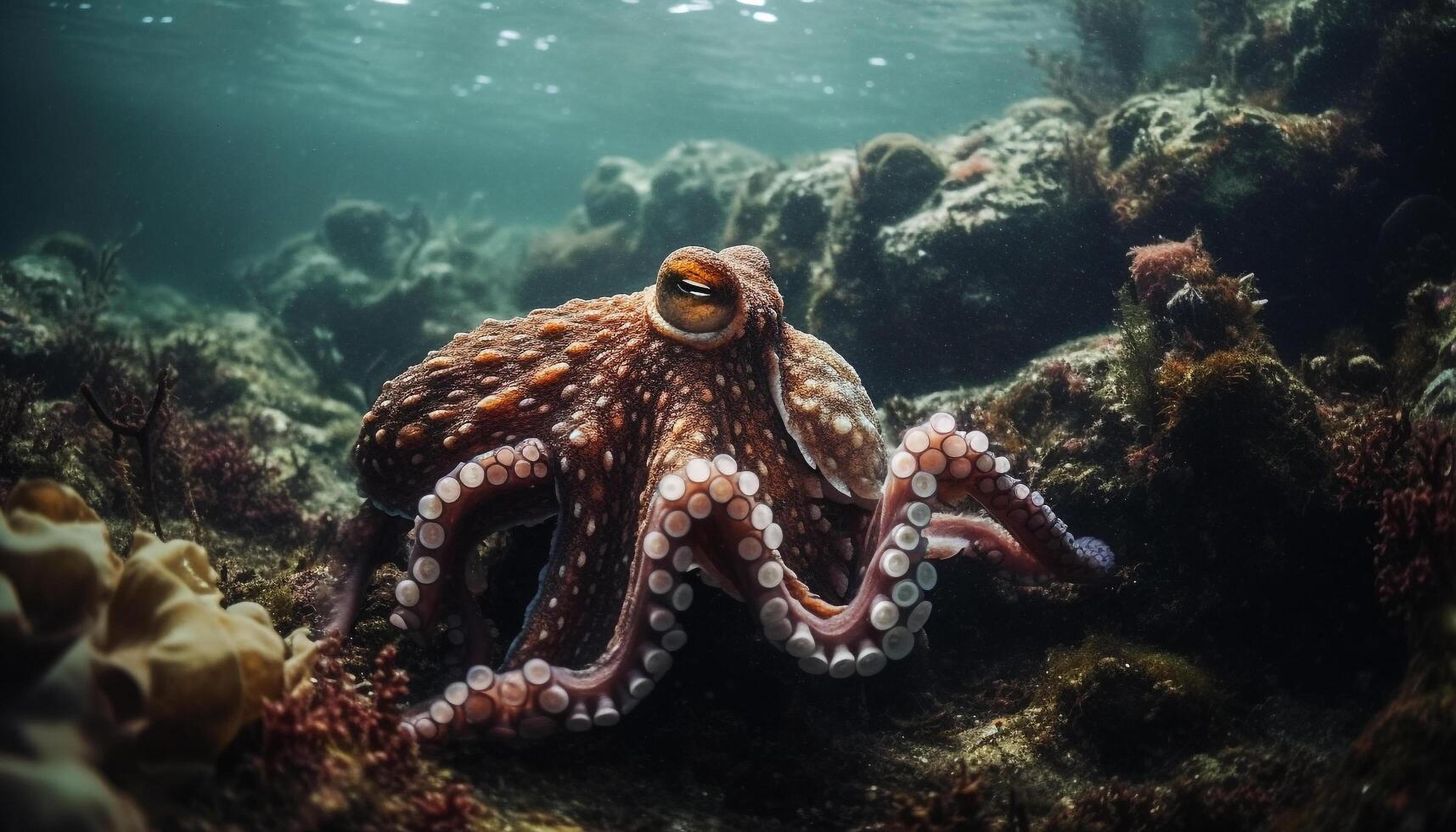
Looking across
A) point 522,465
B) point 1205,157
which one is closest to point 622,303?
point 522,465

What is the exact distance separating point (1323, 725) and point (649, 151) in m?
95.9

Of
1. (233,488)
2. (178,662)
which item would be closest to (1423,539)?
(178,662)

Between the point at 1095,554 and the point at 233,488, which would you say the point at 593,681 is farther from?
the point at 233,488

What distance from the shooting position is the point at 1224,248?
7078 millimetres

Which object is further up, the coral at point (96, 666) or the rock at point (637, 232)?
the coral at point (96, 666)

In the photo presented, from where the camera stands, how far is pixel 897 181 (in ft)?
31.2

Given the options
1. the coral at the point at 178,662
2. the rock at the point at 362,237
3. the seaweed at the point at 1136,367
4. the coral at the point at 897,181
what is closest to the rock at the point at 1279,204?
the coral at the point at 897,181

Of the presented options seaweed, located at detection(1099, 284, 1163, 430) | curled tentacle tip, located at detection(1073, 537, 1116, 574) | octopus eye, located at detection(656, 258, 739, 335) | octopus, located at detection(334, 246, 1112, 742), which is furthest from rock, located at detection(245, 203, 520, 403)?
curled tentacle tip, located at detection(1073, 537, 1116, 574)

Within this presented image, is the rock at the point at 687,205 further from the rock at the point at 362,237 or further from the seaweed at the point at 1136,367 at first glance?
the seaweed at the point at 1136,367

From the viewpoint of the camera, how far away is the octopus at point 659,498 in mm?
2400

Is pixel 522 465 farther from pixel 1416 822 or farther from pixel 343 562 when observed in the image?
pixel 1416 822

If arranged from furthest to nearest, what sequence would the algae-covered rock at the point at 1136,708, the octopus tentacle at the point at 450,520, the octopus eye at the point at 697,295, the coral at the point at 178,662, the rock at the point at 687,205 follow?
1. the rock at the point at 687,205
2. the octopus eye at the point at 697,295
3. the algae-covered rock at the point at 1136,708
4. the octopus tentacle at the point at 450,520
5. the coral at the point at 178,662

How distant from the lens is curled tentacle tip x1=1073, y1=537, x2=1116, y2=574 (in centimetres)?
324

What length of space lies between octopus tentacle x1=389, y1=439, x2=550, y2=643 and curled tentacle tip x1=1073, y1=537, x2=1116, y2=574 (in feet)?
8.06
